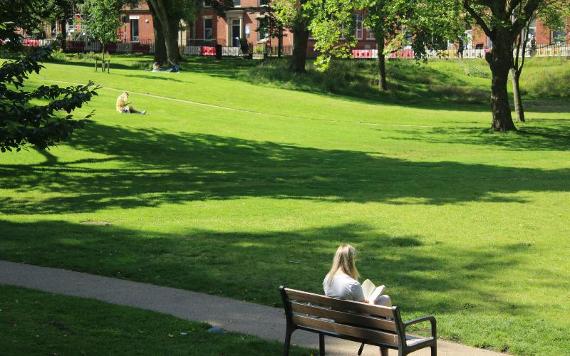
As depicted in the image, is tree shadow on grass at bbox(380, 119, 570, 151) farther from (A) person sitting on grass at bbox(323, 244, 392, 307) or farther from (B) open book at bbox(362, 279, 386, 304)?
(A) person sitting on grass at bbox(323, 244, 392, 307)

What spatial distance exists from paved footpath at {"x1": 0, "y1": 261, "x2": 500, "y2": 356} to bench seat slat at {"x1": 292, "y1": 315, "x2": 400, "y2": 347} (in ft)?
3.30

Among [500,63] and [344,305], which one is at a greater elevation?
[500,63]

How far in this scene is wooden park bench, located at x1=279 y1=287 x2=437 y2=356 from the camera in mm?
8281

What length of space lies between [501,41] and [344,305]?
117 ft

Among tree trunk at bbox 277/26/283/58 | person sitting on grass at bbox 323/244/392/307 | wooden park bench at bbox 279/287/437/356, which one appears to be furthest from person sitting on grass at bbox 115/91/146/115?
tree trunk at bbox 277/26/283/58

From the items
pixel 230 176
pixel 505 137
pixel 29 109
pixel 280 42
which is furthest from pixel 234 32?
pixel 29 109

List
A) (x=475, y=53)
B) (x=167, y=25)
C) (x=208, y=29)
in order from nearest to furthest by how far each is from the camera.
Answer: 1. (x=167, y=25)
2. (x=475, y=53)
3. (x=208, y=29)

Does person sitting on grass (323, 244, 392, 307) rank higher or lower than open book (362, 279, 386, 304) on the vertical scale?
higher

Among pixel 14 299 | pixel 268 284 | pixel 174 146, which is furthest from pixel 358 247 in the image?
pixel 174 146

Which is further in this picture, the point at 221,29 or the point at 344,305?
the point at 221,29

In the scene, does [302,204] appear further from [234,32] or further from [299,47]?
[234,32]

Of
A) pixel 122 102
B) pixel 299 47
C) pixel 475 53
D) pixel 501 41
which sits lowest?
pixel 122 102

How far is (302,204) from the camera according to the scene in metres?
21.6

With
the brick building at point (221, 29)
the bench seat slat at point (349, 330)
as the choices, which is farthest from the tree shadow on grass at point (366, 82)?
the bench seat slat at point (349, 330)
